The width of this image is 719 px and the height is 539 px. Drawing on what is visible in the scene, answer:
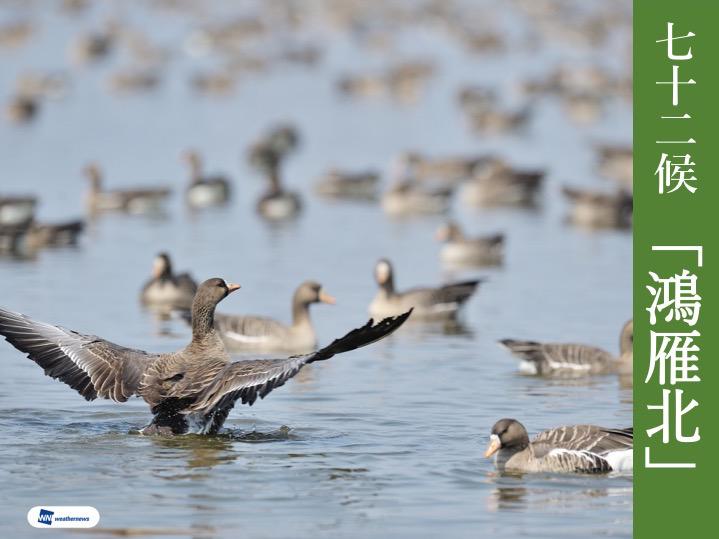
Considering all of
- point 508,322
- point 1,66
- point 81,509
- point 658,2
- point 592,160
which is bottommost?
point 81,509

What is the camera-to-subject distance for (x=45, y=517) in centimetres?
1166

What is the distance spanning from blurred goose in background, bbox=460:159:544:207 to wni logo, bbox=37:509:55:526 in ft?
82.4

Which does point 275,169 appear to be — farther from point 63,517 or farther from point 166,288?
point 63,517

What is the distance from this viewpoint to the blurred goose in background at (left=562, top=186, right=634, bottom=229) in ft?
107

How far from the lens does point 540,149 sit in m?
47.7

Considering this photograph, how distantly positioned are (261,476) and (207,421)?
5.16ft

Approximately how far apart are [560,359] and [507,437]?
17.0ft

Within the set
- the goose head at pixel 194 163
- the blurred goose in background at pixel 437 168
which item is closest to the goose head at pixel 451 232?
the goose head at pixel 194 163

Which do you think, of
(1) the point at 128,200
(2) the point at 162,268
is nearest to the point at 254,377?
(2) the point at 162,268

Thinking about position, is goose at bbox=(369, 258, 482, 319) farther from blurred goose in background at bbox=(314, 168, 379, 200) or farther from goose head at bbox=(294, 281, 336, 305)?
blurred goose in background at bbox=(314, 168, 379, 200)

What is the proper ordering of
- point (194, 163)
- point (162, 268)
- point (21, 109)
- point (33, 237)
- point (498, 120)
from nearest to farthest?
1. point (162, 268)
2. point (33, 237)
3. point (194, 163)
4. point (21, 109)
5. point (498, 120)

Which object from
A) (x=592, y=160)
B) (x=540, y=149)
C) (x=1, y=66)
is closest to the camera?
(x=592, y=160)

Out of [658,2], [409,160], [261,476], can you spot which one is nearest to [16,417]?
[261,476]

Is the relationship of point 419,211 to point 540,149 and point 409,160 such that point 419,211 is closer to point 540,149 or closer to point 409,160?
point 409,160
